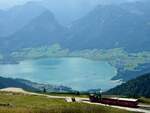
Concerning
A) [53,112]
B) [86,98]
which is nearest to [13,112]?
[53,112]

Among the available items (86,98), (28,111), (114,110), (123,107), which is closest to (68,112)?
(28,111)

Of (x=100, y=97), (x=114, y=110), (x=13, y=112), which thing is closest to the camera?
(x=13, y=112)

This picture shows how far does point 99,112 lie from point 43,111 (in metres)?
8.53

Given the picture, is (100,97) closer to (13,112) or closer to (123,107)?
(123,107)

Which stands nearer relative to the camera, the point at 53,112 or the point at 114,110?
the point at 53,112

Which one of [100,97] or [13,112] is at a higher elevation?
[100,97]

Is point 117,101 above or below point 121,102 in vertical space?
above

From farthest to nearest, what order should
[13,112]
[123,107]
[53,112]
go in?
[123,107]
[53,112]
[13,112]

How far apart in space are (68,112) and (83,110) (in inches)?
118

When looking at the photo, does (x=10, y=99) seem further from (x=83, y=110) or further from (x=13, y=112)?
(x=13, y=112)

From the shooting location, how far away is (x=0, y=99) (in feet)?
232

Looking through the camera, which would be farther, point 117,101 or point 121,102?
point 117,101

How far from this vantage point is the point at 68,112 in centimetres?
5306

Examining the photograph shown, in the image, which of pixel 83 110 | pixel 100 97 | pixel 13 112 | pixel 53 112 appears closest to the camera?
pixel 13 112
